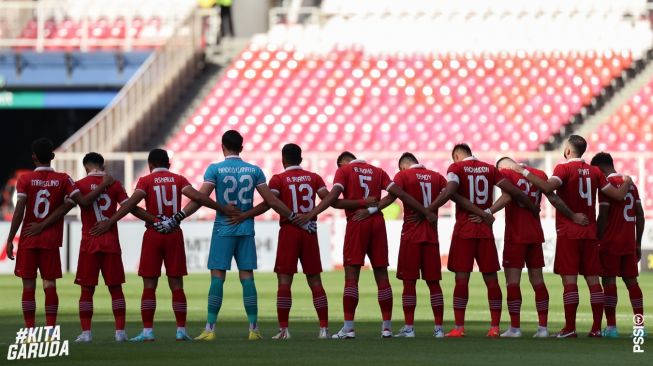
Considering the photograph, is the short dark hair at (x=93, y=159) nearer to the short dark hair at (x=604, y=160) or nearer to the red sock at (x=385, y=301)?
the red sock at (x=385, y=301)

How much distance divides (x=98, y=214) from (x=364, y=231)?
2.61 metres

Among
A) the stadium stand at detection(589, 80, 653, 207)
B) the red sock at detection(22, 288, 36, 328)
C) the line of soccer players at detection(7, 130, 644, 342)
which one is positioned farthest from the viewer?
the stadium stand at detection(589, 80, 653, 207)

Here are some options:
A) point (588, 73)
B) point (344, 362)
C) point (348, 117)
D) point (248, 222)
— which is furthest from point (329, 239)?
point (344, 362)

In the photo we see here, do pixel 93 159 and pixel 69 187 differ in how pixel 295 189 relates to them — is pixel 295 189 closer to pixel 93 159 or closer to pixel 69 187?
pixel 93 159

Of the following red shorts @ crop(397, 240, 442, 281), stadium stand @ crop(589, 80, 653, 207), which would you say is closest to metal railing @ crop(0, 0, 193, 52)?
stadium stand @ crop(589, 80, 653, 207)

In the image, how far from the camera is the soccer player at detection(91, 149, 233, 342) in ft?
46.2

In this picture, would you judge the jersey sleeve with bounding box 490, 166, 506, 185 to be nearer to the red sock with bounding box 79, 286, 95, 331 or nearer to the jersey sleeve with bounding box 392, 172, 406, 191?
the jersey sleeve with bounding box 392, 172, 406, 191

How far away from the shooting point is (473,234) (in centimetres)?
1462

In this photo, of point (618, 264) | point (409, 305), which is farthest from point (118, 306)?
point (618, 264)

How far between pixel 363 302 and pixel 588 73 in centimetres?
1758

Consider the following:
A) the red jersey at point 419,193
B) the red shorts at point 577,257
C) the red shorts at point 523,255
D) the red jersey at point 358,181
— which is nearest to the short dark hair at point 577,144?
the red shorts at point 577,257

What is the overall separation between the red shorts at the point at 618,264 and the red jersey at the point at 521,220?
0.72 m

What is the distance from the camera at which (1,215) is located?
128ft

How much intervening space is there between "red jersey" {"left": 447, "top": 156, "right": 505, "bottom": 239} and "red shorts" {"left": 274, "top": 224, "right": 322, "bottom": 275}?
148 cm
